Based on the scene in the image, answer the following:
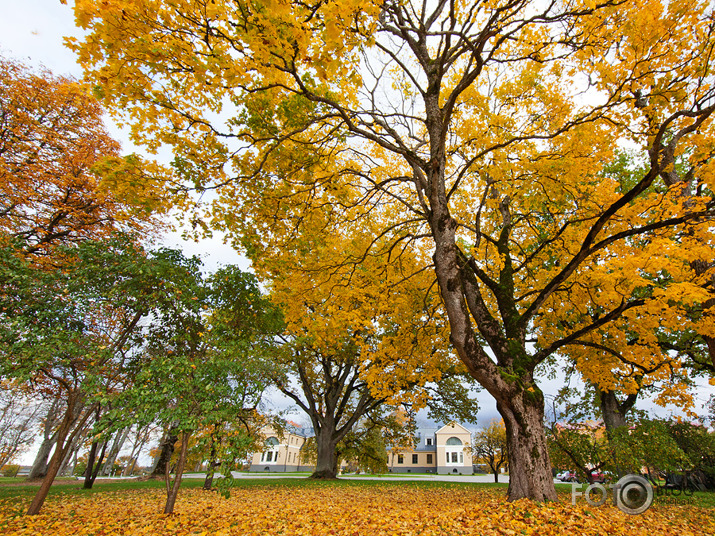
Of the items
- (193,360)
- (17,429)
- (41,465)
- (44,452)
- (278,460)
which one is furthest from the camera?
(278,460)

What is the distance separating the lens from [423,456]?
55094 mm

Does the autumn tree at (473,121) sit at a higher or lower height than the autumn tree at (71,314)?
higher

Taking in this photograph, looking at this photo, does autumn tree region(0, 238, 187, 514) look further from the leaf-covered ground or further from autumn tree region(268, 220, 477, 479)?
autumn tree region(268, 220, 477, 479)

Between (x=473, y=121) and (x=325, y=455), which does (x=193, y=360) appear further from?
(x=325, y=455)

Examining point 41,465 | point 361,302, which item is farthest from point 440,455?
point 361,302

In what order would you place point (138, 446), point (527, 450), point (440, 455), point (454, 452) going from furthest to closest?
point (440, 455) → point (454, 452) → point (138, 446) → point (527, 450)

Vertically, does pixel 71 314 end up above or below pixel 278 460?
above

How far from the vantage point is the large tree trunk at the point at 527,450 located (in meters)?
5.30

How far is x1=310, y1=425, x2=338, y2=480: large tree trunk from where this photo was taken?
625 inches

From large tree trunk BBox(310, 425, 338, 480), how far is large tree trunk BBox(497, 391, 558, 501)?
12.5 meters

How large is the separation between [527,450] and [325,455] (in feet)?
42.7

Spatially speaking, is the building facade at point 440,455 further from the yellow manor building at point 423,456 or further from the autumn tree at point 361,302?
the autumn tree at point 361,302

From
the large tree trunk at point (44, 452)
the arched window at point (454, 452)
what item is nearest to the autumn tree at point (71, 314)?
the large tree trunk at point (44, 452)

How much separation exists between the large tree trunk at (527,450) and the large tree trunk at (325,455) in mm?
12472
